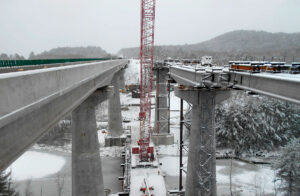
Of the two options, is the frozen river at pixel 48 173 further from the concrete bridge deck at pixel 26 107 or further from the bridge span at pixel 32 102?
the concrete bridge deck at pixel 26 107

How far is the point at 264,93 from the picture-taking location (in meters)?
7.84

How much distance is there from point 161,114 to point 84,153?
20119 millimetres

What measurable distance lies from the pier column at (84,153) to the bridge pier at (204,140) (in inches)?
281

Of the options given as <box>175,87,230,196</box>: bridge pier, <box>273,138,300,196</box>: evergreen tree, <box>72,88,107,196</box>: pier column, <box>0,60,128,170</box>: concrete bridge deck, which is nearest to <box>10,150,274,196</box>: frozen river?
<box>273,138,300,196</box>: evergreen tree

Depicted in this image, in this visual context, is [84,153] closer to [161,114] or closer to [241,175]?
[241,175]

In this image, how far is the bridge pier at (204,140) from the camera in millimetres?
14289

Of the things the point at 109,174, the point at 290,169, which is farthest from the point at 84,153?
the point at 290,169

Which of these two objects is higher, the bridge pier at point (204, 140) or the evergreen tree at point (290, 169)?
the bridge pier at point (204, 140)

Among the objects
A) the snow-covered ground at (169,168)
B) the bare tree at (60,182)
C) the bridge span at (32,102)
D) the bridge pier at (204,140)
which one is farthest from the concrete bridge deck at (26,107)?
the snow-covered ground at (169,168)

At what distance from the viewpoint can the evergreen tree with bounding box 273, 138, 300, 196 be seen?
2245 cm

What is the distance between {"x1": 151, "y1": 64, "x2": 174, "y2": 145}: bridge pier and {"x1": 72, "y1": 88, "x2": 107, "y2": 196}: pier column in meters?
19.0

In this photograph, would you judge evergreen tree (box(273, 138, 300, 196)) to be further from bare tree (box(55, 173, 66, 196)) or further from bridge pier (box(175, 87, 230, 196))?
bare tree (box(55, 173, 66, 196))

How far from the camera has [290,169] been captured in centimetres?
2300

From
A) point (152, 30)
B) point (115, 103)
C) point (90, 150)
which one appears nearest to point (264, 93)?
point (90, 150)
